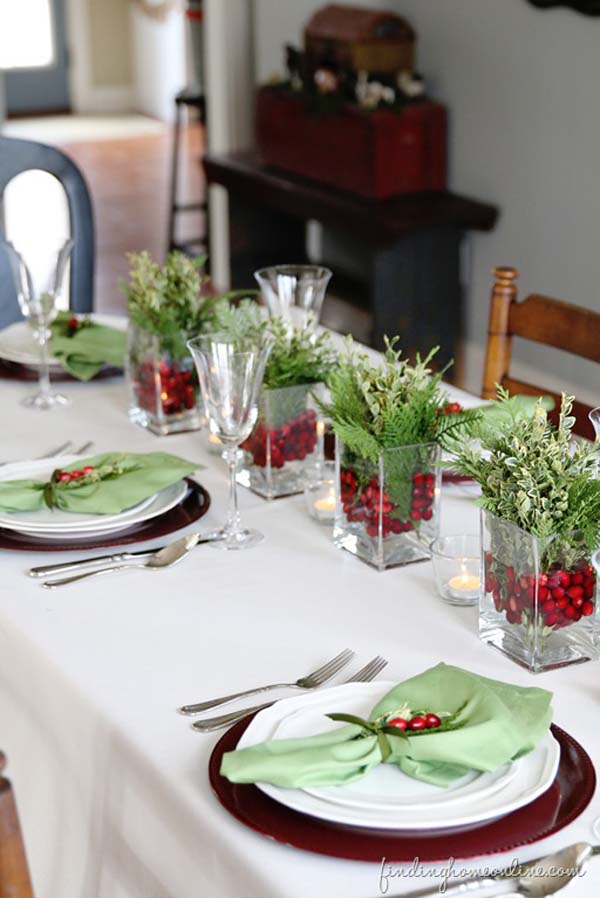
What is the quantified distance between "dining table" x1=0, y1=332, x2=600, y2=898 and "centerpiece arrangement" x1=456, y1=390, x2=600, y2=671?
3cm

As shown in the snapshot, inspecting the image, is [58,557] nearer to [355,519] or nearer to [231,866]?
[355,519]

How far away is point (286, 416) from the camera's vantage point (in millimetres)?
1556

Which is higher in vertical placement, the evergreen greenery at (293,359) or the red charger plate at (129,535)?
the evergreen greenery at (293,359)

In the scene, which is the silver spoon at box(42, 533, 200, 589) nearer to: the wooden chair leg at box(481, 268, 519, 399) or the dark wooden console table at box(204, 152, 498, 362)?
the wooden chair leg at box(481, 268, 519, 399)

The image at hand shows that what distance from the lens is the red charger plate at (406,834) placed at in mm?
887

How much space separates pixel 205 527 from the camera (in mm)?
1490

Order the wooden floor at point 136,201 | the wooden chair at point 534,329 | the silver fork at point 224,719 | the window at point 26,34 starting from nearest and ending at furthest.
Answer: the silver fork at point 224,719
the wooden chair at point 534,329
the wooden floor at point 136,201
the window at point 26,34

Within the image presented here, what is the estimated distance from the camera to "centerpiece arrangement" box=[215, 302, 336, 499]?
155cm

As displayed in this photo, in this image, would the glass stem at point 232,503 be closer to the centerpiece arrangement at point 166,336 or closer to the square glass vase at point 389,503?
the square glass vase at point 389,503

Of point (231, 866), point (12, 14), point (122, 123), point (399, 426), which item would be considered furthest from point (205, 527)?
point (12, 14)

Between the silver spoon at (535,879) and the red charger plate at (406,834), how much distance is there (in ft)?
0.07

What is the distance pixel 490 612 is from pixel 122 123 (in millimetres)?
9037

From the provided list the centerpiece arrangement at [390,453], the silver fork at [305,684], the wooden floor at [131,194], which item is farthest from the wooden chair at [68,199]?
the wooden floor at [131,194]

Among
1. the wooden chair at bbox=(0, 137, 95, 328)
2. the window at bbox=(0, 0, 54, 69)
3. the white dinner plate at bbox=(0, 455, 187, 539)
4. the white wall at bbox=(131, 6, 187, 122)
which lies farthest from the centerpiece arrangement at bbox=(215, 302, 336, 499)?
the window at bbox=(0, 0, 54, 69)
